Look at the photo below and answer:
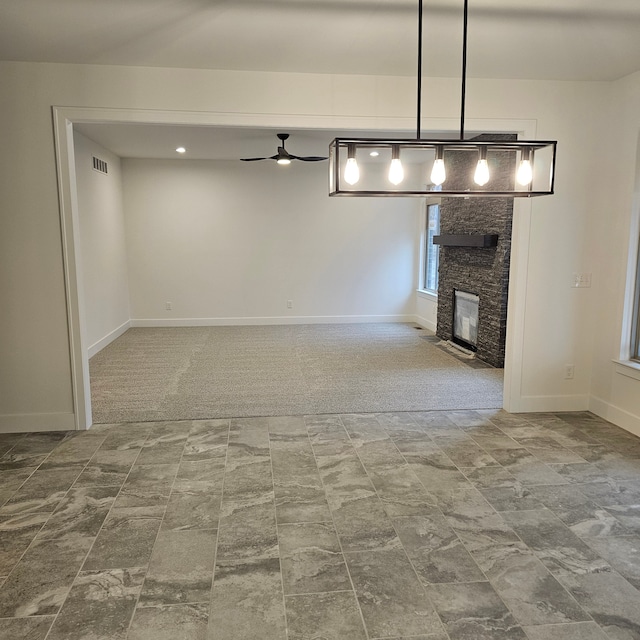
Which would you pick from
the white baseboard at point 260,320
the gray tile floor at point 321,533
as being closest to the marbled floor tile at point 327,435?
the gray tile floor at point 321,533

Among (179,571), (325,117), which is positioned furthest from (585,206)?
(179,571)

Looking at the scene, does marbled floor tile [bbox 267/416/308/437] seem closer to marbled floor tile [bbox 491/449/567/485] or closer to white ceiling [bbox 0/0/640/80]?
marbled floor tile [bbox 491/449/567/485]

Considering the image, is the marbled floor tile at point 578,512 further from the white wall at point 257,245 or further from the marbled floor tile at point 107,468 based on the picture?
the white wall at point 257,245

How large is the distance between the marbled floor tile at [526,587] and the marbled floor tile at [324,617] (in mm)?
609

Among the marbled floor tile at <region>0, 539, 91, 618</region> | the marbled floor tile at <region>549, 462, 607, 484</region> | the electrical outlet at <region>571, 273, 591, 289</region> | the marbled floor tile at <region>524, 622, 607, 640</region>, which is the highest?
the electrical outlet at <region>571, 273, 591, 289</region>

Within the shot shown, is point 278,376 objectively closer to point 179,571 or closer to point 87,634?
point 179,571

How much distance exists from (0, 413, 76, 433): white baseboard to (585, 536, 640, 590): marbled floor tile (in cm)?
351

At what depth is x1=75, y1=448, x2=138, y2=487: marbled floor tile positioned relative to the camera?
10.4 feet

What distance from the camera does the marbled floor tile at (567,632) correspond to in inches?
75.5

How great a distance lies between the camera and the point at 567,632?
194 centimetres

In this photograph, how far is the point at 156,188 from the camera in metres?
Answer: 8.16

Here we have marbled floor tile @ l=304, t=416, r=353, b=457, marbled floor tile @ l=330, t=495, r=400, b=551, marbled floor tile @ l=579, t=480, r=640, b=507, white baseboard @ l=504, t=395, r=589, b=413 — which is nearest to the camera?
marbled floor tile @ l=330, t=495, r=400, b=551

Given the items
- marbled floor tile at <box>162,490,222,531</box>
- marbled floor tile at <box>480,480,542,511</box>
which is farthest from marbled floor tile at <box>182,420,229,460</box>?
marbled floor tile at <box>480,480,542,511</box>

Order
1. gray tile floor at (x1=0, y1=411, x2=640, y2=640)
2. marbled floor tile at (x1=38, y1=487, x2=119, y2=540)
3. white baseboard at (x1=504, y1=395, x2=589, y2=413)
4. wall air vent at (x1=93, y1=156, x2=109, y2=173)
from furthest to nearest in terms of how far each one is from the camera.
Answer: wall air vent at (x1=93, y1=156, x2=109, y2=173), white baseboard at (x1=504, y1=395, x2=589, y2=413), marbled floor tile at (x1=38, y1=487, x2=119, y2=540), gray tile floor at (x1=0, y1=411, x2=640, y2=640)
